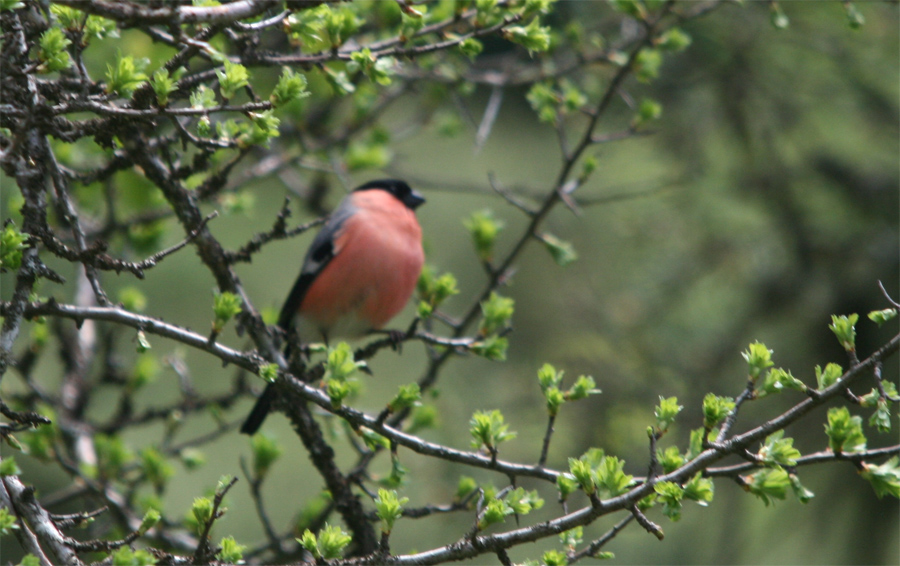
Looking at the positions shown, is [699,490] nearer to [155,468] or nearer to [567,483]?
[567,483]

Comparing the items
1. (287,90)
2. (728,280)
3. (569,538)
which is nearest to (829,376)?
(569,538)

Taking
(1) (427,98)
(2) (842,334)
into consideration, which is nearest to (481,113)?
(1) (427,98)

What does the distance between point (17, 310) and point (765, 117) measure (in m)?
4.69

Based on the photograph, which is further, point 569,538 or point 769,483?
point 569,538

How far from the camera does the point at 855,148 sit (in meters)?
5.06

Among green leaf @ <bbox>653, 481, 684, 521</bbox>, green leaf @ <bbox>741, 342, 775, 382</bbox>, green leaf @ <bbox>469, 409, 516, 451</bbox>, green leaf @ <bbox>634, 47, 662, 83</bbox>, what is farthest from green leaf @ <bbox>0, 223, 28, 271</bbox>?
green leaf @ <bbox>634, 47, 662, 83</bbox>

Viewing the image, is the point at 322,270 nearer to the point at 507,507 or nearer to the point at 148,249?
the point at 148,249

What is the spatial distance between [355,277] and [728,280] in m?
2.67

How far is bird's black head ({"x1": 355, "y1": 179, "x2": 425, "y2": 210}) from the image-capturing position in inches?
184

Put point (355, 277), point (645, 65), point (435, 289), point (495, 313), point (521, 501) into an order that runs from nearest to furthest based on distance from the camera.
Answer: point (521, 501), point (495, 313), point (435, 289), point (645, 65), point (355, 277)

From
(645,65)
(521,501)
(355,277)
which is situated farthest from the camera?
(355,277)

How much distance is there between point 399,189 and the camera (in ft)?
15.5

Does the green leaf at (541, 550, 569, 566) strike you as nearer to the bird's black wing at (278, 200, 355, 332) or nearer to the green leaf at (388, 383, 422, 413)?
the green leaf at (388, 383, 422, 413)

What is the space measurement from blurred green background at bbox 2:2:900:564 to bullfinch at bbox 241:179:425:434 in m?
0.24
